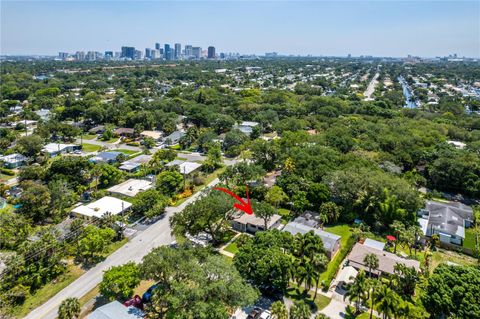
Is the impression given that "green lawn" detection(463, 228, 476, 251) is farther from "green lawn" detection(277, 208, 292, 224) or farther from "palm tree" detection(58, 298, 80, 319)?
"palm tree" detection(58, 298, 80, 319)

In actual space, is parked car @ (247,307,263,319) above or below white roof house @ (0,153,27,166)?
below

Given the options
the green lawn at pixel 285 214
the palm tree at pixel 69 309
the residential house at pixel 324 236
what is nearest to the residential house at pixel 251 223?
the green lawn at pixel 285 214

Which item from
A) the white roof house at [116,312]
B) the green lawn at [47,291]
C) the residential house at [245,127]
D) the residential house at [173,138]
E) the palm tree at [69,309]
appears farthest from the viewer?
the residential house at [245,127]

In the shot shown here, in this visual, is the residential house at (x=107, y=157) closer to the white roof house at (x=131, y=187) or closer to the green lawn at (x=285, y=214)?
the white roof house at (x=131, y=187)

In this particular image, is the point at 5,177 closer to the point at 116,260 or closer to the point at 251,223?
the point at 116,260

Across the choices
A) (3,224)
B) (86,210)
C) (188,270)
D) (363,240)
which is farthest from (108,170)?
(363,240)

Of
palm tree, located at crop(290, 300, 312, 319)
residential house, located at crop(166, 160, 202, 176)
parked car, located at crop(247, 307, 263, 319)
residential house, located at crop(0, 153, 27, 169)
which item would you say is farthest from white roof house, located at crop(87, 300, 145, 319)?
residential house, located at crop(0, 153, 27, 169)

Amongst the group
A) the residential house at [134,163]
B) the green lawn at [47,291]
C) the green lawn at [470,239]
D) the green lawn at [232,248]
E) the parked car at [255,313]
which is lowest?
the green lawn at [47,291]
